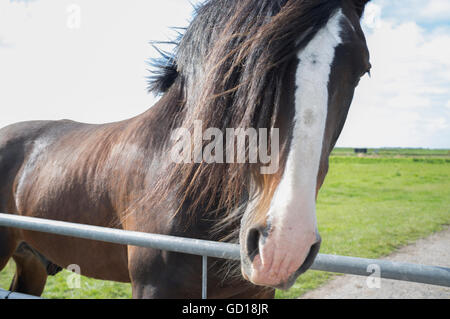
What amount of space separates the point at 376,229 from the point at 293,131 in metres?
8.05

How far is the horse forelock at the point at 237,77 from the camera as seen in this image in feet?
3.84

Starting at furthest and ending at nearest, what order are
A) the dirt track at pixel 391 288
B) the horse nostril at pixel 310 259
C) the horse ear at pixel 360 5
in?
the dirt track at pixel 391 288 → the horse ear at pixel 360 5 → the horse nostril at pixel 310 259

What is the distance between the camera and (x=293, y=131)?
1.06 m

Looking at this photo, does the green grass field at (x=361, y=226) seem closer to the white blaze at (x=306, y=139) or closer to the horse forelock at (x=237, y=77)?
the horse forelock at (x=237, y=77)

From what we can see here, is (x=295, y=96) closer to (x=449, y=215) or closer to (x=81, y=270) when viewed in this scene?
(x=81, y=270)

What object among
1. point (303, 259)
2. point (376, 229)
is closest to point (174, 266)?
point (303, 259)

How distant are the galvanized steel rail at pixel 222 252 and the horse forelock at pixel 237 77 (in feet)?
0.67

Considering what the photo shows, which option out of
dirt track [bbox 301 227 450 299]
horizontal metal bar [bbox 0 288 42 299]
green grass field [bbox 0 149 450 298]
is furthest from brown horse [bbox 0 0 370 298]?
dirt track [bbox 301 227 450 299]

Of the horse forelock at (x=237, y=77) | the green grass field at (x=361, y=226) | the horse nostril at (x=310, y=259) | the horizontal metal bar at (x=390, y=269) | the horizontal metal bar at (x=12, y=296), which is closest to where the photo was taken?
the horizontal metal bar at (x=390, y=269)

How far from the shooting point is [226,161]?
1336mm

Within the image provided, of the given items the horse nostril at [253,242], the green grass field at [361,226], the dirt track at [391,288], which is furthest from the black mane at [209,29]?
the dirt track at [391,288]

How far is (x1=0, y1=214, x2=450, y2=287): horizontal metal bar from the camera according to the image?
3.04 ft

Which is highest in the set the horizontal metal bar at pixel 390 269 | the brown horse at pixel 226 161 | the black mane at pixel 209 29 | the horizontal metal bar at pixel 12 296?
the black mane at pixel 209 29

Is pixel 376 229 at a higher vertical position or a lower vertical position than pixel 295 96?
lower
